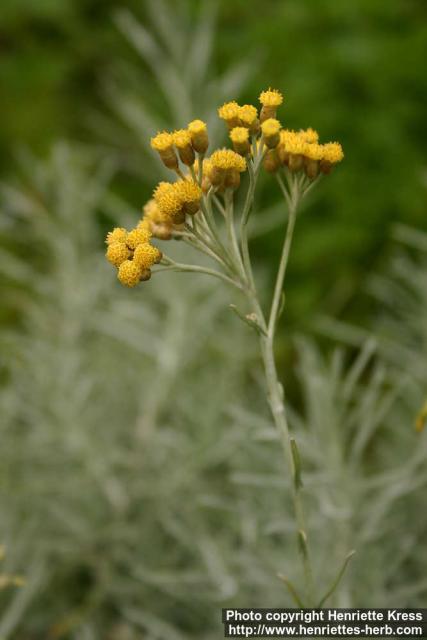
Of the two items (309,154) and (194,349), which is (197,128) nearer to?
(309,154)

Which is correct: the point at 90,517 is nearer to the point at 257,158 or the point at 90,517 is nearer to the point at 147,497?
the point at 147,497

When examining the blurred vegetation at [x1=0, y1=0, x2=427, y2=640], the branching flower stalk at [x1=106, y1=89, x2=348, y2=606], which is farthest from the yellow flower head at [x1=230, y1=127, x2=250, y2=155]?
the blurred vegetation at [x1=0, y1=0, x2=427, y2=640]

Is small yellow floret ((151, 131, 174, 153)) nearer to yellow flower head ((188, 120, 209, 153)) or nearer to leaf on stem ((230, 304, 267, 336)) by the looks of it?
yellow flower head ((188, 120, 209, 153))

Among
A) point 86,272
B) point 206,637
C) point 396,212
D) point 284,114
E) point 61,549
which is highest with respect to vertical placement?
point 284,114

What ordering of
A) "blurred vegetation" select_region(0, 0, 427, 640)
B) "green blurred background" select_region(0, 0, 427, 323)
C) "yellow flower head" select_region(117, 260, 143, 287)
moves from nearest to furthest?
"yellow flower head" select_region(117, 260, 143, 287), "blurred vegetation" select_region(0, 0, 427, 640), "green blurred background" select_region(0, 0, 427, 323)

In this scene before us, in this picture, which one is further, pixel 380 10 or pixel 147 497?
pixel 380 10

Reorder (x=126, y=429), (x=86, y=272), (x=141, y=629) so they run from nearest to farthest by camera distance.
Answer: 1. (x=141, y=629)
2. (x=126, y=429)
3. (x=86, y=272)

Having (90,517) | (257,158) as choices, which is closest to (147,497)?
(90,517)

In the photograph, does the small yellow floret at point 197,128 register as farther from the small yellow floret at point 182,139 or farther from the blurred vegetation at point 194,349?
the blurred vegetation at point 194,349
